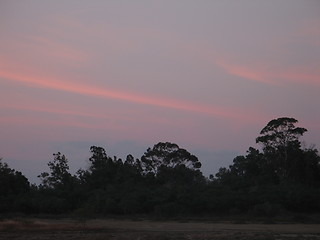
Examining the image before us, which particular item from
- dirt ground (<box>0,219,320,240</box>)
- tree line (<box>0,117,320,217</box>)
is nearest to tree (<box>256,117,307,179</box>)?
tree line (<box>0,117,320,217</box>)

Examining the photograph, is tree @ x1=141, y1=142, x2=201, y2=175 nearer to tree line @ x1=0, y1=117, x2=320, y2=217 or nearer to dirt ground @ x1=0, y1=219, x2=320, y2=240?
tree line @ x1=0, y1=117, x2=320, y2=217

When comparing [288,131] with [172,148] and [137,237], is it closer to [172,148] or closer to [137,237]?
[172,148]

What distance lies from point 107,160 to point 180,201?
2139cm

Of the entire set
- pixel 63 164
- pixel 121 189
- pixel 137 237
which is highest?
pixel 63 164

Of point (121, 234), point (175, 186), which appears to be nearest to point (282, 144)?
point (175, 186)

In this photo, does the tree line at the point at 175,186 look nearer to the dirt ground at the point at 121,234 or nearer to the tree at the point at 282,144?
the tree at the point at 282,144

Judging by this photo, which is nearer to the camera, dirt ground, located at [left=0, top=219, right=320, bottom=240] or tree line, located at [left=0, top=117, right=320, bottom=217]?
dirt ground, located at [left=0, top=219, right=320, bottom=240]

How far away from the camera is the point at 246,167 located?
3169 inches

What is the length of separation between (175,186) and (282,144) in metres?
17.9

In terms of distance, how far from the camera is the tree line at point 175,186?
63625mm

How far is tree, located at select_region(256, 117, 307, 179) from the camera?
231 feet

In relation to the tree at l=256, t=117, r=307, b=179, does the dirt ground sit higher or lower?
lower

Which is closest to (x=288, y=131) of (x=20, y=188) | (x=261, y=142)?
(x=261, y=142)

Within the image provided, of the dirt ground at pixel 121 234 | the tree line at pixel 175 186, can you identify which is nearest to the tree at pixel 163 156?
the tree line at pixel 175 186
